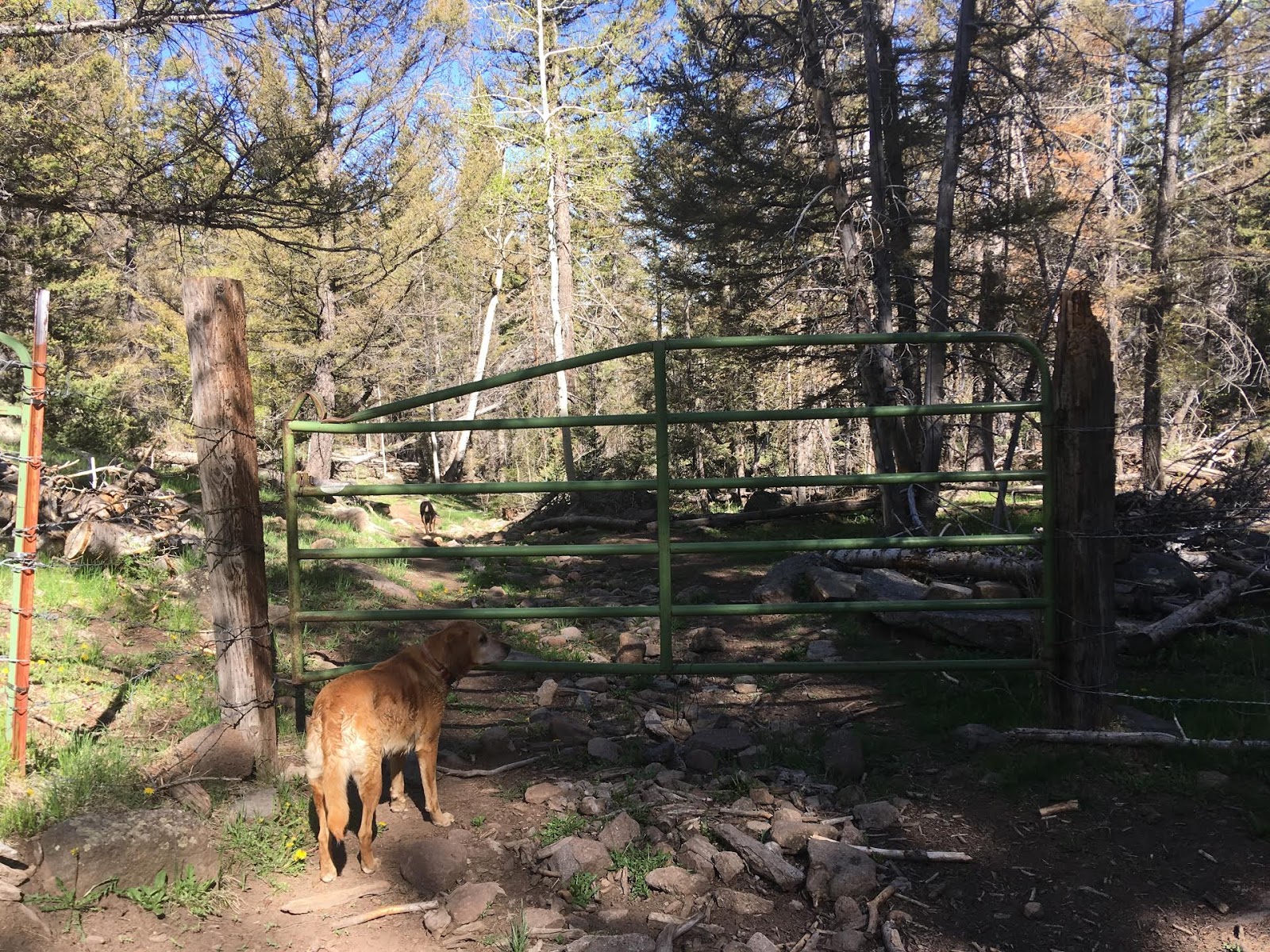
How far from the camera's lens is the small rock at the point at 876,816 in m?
3.56

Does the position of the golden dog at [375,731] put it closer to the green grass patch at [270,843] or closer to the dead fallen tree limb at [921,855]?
the green grass patch at [270,843]

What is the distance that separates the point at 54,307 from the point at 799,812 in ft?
61.1

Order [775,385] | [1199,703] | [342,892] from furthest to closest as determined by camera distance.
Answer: [775,385] → [1199,703] → [342,892]

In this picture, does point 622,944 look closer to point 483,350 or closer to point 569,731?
point 569,731

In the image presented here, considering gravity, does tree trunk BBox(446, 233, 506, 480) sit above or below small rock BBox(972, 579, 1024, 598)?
above

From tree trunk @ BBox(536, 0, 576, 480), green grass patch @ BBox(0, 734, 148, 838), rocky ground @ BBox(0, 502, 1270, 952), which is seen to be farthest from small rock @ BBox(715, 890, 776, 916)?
tree trunk @ BBox(536, 0, 576, 480)

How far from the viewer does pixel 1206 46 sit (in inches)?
641

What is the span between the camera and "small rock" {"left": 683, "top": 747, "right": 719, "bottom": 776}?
4.16m

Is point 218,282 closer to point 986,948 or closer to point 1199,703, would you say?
point 986,948

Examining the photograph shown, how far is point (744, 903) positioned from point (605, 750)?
136 centimetres

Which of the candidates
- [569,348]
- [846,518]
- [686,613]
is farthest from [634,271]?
[686,613]

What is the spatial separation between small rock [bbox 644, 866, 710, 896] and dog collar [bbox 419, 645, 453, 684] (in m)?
1.31

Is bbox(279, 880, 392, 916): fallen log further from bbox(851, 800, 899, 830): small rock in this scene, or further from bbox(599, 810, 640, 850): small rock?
bbox(851, 800, 899, 830): small rock

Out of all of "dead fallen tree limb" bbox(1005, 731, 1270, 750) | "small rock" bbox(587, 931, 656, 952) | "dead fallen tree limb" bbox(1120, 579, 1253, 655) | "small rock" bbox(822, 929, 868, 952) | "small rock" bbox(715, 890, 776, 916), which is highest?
"dead fallen tree limb" bbox(1120, 579, 1253, 655)
